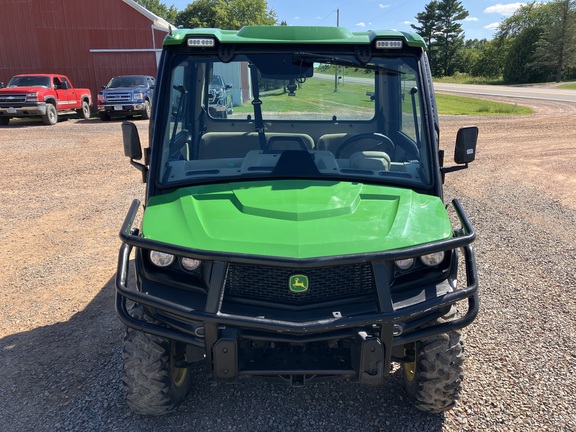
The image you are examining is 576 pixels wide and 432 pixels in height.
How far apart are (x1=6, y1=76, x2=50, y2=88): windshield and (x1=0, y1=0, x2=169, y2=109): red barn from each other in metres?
5.83

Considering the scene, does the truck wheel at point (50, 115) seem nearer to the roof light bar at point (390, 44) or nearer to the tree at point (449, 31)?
the roof light bar at point (390, 44)

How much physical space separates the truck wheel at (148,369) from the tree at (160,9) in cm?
7791

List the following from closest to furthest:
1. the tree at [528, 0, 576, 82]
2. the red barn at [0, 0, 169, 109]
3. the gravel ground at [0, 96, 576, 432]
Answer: the gravel ground at [0, 96, 576, 432] → the red barn at [0, 0, 169, 109] → the tree at [528, 0, 576, 82]

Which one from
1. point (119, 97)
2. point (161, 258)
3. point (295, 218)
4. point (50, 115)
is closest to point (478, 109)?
point (119, 97)

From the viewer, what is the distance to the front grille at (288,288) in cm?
251

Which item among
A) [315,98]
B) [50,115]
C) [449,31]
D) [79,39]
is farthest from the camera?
[449,31]

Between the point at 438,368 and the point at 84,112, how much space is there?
20.7m

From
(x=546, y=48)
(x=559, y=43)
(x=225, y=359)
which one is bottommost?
(x=225, y=359)

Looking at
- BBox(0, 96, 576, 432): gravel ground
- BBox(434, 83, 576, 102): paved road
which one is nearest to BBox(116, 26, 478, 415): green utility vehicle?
BBox(0, 96, 576, 432): gravel ground

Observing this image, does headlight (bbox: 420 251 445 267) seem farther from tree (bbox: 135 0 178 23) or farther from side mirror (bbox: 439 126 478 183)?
tree (bbox: 135 0 178 23)

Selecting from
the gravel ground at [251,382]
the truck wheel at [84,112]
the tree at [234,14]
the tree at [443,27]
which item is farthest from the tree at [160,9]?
the gravel ground at [251,382]

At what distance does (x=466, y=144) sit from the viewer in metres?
3.23

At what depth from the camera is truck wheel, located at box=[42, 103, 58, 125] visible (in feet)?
57.6

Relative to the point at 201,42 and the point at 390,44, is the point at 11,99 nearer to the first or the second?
the point at 201,42
